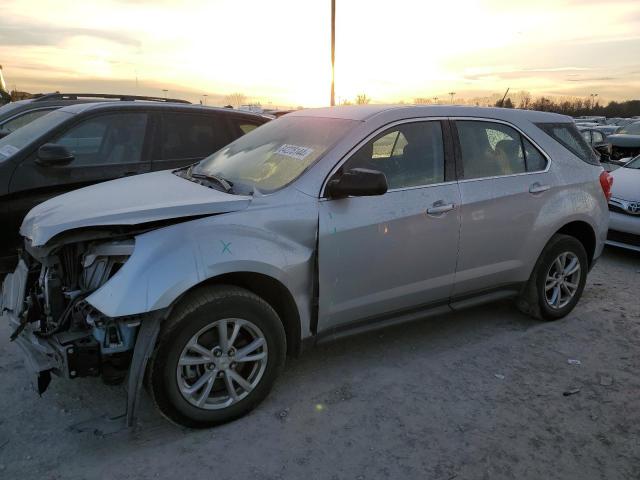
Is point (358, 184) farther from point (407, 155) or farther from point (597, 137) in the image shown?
point (597, 137)

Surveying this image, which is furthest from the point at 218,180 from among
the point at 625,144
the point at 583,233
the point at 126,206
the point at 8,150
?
the point at 625,144

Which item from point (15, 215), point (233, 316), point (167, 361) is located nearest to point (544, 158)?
point (233, 316)

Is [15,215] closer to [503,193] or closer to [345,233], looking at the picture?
[345,233]

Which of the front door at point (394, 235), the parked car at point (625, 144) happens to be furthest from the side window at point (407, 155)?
the parked car at point (625, 144)

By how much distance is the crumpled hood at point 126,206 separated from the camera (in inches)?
110

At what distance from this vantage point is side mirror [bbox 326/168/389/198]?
308cm

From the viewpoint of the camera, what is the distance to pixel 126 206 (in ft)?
9.76

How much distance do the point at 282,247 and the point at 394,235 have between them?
2.66 feet

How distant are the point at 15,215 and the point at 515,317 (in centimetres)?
Answer: 455

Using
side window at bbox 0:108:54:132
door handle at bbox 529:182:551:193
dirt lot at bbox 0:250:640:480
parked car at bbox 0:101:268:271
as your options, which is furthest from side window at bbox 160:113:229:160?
door handle at bbox 529:182:551:193

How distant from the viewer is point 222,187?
11.1ft

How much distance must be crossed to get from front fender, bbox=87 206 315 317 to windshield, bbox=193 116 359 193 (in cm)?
40

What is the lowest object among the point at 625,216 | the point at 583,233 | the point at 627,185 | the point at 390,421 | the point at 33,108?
the point at 390,421

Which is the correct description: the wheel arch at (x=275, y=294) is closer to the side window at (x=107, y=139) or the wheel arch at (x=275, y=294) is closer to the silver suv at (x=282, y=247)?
the silver suv at (x=282, y=247)
